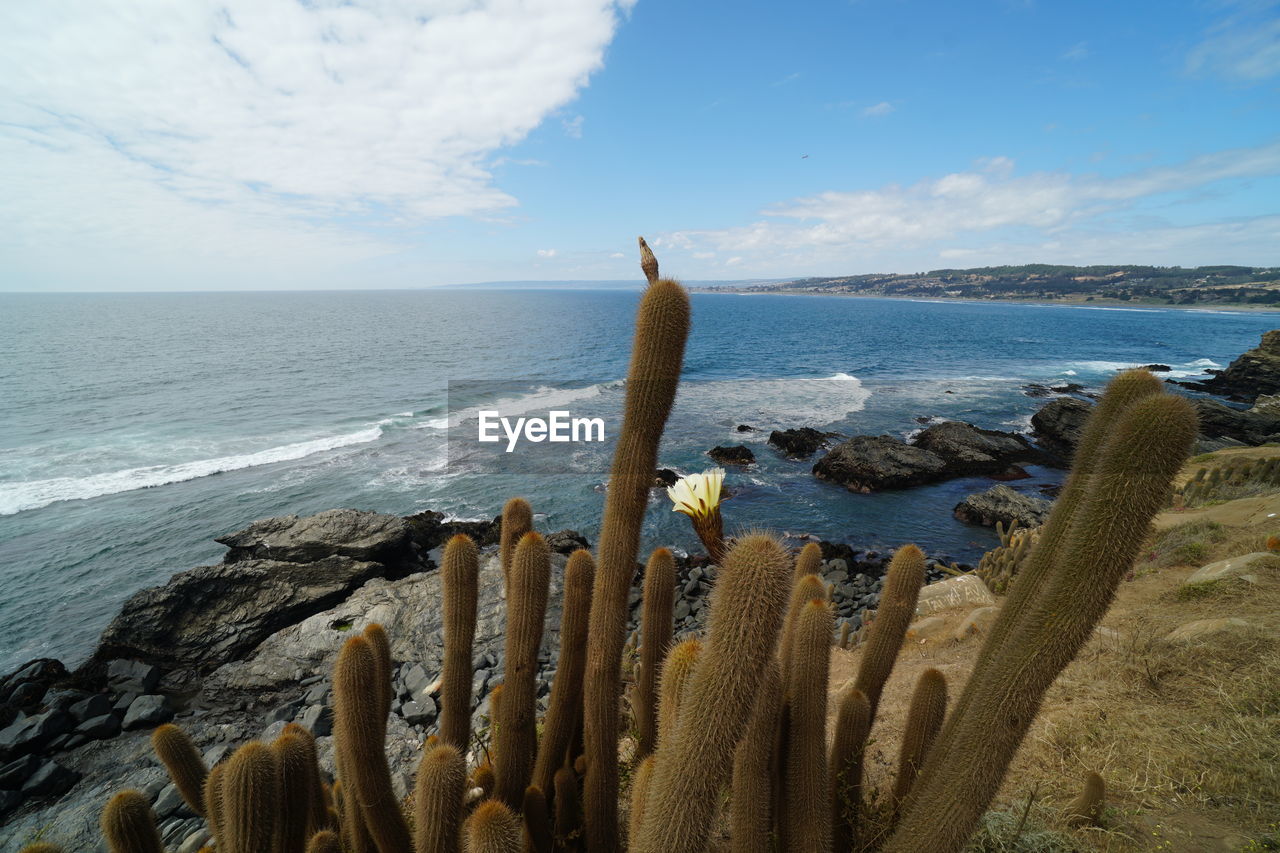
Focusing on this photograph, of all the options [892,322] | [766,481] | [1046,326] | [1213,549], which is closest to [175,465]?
[766,481]

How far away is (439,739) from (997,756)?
3366 mm

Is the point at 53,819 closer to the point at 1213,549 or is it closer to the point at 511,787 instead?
the point at 511,787

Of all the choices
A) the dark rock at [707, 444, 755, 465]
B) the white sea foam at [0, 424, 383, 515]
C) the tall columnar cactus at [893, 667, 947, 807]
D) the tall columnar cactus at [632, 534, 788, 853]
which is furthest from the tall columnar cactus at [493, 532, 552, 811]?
the white sea foam at [0, 424, 383, 515]

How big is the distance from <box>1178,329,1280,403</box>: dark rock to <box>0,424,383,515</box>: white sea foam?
5687cm

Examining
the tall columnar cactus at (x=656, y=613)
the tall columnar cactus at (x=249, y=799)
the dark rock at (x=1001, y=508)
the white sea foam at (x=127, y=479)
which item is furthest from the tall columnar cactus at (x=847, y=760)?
the white sea foam at (x=127, y=479)

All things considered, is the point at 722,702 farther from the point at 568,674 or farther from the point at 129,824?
the point at 129,824

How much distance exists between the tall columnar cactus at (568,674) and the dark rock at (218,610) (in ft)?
41.6

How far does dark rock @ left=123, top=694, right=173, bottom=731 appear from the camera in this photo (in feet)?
34.6

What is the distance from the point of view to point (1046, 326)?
113938 mm

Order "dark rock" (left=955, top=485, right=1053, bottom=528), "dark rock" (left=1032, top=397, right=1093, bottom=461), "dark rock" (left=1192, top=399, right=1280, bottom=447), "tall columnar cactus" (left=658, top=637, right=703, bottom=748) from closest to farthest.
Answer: "tall columnar cactus" (left=658, top=637, right=703, bottom=748), "dark rock" (left=955, top=485, right=1053, bottom=528), "dark rock" (left=1192, top=399, right=1280, bottom=447), "dark rock" (left=1032, top=397, right=1093, bottom=461)

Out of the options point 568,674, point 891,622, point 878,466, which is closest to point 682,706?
point 568,674

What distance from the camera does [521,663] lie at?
3504 mm

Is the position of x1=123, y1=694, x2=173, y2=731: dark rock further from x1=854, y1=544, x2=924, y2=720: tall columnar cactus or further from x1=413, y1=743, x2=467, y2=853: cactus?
x1=854, y1=544, x2=924, y2=720: tall columnar cactus

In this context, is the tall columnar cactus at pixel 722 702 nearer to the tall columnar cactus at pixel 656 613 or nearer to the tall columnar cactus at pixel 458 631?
the tall columnar cactus at pixel 656 613
